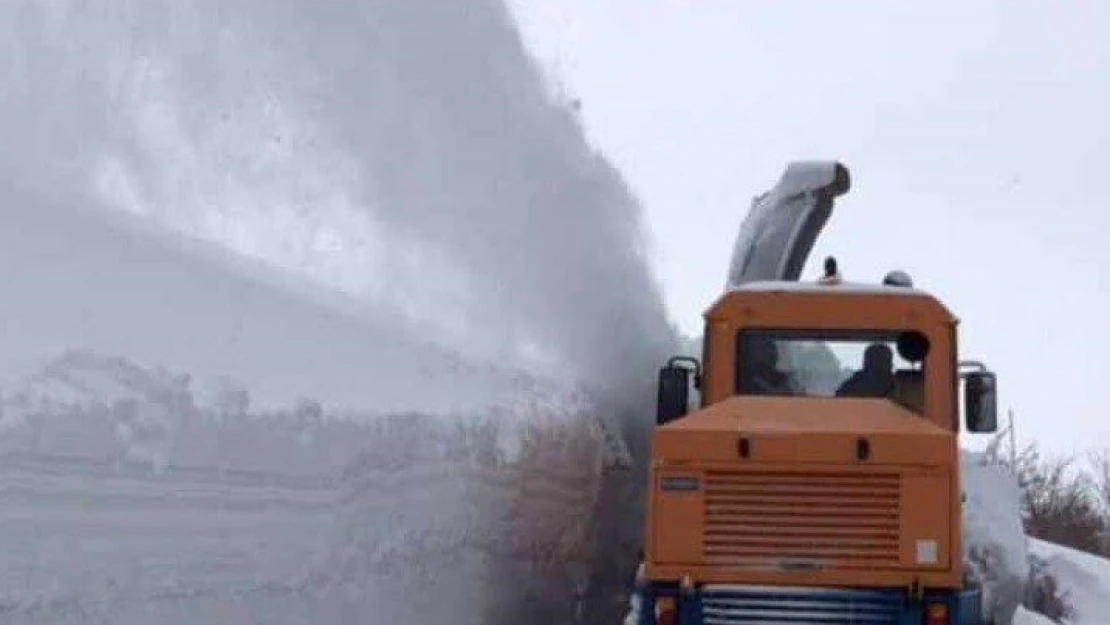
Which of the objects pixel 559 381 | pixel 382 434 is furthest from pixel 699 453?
→ pixel 559 381

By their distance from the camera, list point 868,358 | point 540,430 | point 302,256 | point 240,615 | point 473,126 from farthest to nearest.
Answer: point 473,126 → point 302,256 → point 540,430 → point 868,358 → point 240,615

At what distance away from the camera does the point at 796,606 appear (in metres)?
10.1

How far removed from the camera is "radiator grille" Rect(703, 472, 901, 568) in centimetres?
1015

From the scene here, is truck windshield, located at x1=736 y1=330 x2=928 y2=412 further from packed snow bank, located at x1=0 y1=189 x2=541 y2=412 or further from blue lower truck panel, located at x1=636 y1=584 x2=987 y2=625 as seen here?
packed snow bank, located at x1=0 y1=189 x2=541 y2=412

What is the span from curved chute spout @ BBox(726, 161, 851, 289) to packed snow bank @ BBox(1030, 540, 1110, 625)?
7.04m

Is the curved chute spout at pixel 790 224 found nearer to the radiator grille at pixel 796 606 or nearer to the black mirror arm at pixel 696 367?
the black mirror arm at pixel 696 367

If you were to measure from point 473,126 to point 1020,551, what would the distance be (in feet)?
21.2

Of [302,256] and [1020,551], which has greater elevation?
[302,256]

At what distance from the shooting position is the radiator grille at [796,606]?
10086 millimetres

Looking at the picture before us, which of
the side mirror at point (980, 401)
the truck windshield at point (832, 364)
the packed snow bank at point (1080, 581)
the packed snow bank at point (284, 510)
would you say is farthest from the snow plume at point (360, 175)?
the packed snow bank at point (1080, 581)

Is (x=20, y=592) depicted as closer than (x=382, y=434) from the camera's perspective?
Yes

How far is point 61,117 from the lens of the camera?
1303 centimetres

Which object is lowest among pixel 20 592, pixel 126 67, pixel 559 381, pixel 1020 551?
pixel 20 592

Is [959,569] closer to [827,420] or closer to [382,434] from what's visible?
[827,420]
